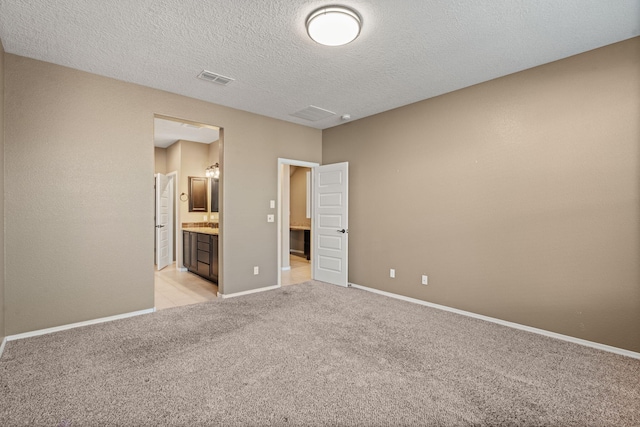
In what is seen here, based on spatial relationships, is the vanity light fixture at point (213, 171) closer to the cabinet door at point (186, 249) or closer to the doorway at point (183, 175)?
the doorway at point (183, 175)

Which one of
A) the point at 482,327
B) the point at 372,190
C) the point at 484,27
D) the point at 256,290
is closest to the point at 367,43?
the point at 484,27

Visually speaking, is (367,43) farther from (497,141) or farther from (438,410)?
(438,410)

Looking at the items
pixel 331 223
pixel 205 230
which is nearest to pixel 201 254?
pixel 205 230

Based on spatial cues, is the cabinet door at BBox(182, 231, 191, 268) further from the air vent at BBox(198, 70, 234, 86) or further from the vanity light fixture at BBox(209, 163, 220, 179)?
the air vent at BBox(198, 70, 234, 86)

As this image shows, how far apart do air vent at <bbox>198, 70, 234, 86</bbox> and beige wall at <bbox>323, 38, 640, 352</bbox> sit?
91.4 inches

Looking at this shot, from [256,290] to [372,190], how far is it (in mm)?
2403

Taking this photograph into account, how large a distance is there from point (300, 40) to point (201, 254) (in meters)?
4.23

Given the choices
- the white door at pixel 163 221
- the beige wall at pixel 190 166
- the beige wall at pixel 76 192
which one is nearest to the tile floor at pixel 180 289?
the white door at pixel 163 221

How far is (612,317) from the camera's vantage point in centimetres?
280

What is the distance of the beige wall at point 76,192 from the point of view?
9.89ft

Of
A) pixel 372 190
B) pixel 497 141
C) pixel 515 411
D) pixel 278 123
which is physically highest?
pixel 278 123

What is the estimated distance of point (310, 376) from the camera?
2344mm

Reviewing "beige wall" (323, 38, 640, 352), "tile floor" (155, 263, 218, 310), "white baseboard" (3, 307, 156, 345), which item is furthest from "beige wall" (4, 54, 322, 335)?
"beige wall" (323, 38, 640, 352)

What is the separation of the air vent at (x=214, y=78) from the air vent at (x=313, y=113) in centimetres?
127
